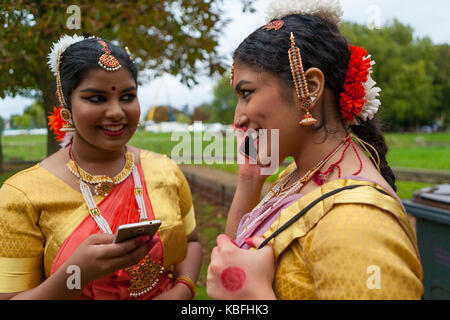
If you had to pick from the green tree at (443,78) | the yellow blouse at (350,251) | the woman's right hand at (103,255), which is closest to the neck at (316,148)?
the yellow blouse at (350,251)

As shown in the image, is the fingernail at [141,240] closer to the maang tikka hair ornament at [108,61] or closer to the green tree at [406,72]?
the maang tikka hair ornament at [108,61]

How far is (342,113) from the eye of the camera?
1.42 metres

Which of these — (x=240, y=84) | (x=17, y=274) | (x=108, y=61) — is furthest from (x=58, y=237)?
(x=240, y=84)

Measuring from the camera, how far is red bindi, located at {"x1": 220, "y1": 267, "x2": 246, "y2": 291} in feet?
3.65

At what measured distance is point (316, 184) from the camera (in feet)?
4.45

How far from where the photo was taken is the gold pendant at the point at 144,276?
180cm

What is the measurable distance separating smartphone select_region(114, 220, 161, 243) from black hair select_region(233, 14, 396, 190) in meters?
0.76

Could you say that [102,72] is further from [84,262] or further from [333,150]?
[333,150]

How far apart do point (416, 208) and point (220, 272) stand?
2.66 meters

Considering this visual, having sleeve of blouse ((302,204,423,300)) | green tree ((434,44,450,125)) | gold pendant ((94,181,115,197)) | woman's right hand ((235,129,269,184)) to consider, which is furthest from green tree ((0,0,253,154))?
green tree ((434,44,450,125))

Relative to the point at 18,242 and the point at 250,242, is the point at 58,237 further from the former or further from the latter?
the point at 250,242

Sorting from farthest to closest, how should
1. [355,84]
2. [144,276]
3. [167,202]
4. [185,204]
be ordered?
[185,204] < [167,202] < [144,276] < [355,84]

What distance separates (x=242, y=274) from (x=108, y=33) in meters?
2.40
